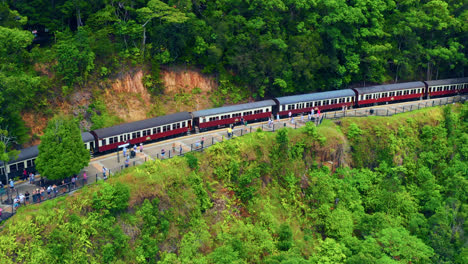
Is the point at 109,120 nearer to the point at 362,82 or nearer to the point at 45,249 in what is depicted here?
the point at 45,249

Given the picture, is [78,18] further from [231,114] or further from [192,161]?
[192,161]

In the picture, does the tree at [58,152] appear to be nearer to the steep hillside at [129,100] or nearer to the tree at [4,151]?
the tree at [4,151]

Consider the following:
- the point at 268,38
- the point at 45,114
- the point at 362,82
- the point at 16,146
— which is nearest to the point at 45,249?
the point at 16,146

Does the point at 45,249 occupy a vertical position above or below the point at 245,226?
above

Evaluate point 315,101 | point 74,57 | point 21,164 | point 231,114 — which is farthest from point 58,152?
point 315,101

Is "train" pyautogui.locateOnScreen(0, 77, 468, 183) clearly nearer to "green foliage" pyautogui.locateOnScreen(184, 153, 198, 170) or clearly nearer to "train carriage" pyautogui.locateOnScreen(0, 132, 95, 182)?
"train carriage" pyautogui.locateOnScreen(0, 132, 95, 182)

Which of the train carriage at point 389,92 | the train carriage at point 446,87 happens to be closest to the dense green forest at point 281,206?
the train carriage at point 389,92

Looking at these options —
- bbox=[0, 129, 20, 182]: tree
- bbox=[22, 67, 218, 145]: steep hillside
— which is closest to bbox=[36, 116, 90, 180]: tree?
bbox=[0, 129, 20, 182]: tree
